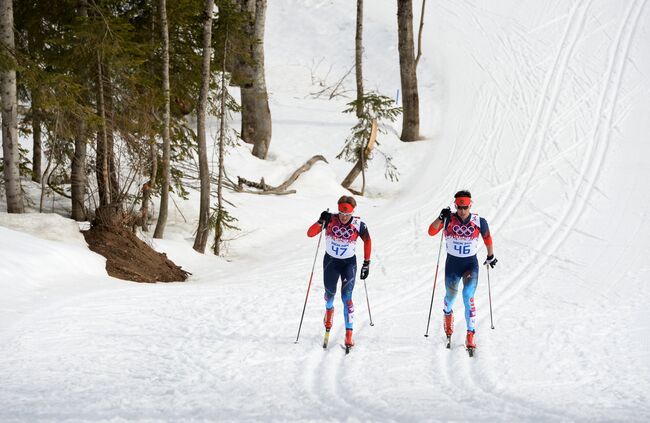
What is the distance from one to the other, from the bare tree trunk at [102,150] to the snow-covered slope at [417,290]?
Answer: 178 centimetres

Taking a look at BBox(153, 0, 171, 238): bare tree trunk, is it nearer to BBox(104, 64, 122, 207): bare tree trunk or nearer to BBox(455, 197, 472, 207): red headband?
BBox(104, 64, 122, 207): bare tree trunk

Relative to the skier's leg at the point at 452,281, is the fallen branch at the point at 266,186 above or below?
above

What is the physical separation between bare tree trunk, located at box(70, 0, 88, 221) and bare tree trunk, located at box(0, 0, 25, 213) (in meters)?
1.23

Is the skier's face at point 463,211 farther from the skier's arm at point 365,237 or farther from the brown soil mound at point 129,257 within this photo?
the brown soil mound at point 129,257

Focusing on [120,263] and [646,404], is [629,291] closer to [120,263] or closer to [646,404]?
[646,404]

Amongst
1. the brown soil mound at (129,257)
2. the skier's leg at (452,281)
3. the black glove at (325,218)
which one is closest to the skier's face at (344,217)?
the black glove at (325,218)

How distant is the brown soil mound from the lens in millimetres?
12445

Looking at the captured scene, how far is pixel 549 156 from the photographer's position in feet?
65.2

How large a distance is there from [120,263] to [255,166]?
911cm

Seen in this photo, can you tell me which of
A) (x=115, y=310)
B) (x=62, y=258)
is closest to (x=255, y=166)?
(x=62, y=258)

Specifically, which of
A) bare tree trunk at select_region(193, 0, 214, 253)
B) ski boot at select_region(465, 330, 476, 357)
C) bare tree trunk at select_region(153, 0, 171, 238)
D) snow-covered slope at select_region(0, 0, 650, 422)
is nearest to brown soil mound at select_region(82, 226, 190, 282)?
snow-covered slope at select_region(0, 0, 650, 422)

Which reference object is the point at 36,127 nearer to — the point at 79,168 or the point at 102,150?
the point at 79,168

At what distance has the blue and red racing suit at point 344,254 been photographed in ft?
29.8

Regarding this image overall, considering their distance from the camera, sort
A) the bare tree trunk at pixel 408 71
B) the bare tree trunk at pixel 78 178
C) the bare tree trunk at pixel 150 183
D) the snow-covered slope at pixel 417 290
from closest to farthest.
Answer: the snow-covered slope at pixel 417 290 → the bare tree trunk at pixel 78 178 → the bare tree trunk at pixel 150 183 → the bare tree trunk at pixel 408 71
